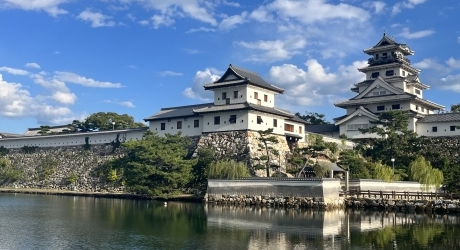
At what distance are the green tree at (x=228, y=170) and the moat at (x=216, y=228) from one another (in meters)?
3.48

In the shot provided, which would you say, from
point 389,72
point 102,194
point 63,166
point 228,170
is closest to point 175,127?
point 102,194

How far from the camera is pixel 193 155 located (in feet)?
136

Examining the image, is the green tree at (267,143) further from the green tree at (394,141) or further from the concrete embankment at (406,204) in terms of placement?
the green tree at (394,141)

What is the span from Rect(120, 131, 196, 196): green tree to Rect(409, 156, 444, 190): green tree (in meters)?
17.2

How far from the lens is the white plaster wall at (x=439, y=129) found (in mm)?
45312

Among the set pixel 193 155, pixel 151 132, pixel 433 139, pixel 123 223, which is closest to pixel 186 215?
pixel 123 223

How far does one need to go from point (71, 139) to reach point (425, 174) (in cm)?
3586

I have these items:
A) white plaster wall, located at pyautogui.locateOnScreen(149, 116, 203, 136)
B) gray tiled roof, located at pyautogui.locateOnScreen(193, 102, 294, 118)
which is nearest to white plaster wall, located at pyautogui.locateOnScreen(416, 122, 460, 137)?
gray tiled roof, located at pyautogui.locateOnScreen(193, 102, 294, 118)

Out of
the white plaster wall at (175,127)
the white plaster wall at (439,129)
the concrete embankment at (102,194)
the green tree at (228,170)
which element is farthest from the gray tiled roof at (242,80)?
the white plaster wall at (439,129)

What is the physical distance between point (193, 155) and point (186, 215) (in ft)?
43.1

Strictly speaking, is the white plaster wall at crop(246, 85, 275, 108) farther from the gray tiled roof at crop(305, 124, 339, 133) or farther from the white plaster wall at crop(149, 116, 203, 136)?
the gray tiled roof at crop(305, 124, 339, 133)

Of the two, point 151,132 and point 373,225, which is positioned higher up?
point 151,132

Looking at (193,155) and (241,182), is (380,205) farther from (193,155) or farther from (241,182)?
(193,155)

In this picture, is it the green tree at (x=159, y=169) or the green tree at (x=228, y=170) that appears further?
the green tree at (x=159, y=169)
